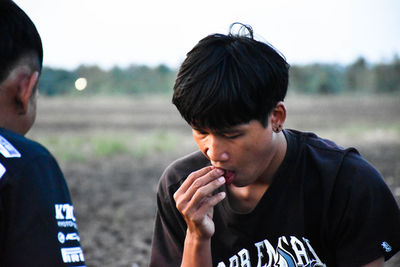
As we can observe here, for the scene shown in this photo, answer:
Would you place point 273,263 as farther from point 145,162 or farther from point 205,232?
point 145,162

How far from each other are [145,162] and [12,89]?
9.78 meters

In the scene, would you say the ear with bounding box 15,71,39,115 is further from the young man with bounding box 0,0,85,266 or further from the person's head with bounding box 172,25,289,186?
the person's head with bounding box 172,25,289,186

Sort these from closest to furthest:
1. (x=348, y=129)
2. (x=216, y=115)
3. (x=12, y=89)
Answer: (x=12, y=89) < (x=216, y=115) < (x=348, y=129)

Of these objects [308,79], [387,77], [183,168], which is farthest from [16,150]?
[308,79]

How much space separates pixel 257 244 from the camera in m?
2.52

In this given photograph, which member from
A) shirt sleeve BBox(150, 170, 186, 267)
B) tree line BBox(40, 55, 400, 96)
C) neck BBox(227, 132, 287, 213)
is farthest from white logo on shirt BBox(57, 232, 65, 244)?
tree line BBox(40, 55, 400, 96)

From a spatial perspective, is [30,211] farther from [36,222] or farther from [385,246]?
[385,246]

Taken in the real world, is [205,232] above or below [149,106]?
above

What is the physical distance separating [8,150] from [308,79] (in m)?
45.9

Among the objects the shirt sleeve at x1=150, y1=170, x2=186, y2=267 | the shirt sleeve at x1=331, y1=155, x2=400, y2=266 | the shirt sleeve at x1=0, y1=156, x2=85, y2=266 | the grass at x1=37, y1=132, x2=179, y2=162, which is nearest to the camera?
the shirt sleeve at x1=0, y1=156, x2=85, y2=266

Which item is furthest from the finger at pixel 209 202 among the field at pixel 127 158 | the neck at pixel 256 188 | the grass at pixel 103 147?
the grass at pixel 103 147

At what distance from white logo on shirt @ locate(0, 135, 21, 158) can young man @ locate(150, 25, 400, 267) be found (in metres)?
0.84

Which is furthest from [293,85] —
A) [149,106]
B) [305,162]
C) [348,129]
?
[305,162]

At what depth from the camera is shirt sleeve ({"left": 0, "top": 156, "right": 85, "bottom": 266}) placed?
177 centimetres
